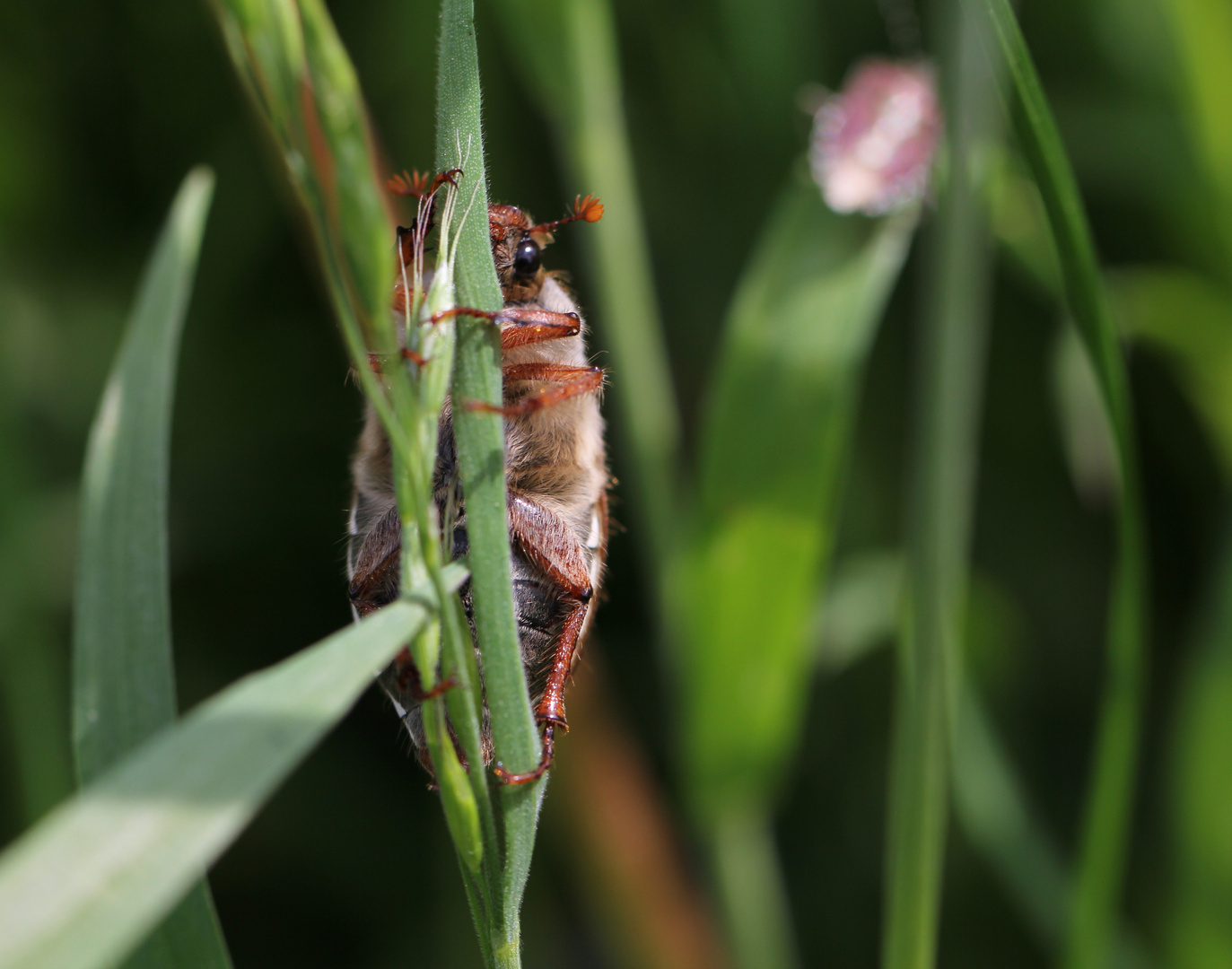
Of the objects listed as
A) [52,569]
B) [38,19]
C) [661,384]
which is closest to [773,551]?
[661,384]

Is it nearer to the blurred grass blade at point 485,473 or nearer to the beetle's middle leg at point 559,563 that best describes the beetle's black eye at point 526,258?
the beetle's middle leg at point 559,563

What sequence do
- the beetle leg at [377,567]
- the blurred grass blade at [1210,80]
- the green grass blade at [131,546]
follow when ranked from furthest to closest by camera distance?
the blurred grass blade at [1210,80], the beetle leg at [377,567], the green grass blade at [131,546]

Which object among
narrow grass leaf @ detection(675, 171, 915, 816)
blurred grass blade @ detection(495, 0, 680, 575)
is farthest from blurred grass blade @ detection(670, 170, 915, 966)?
blurred grass blade @ detection(495, 0, 680, 575)

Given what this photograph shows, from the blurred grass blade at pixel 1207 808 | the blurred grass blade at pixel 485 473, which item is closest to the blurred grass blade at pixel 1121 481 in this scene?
the blurred grass blade at pixel 1207 808

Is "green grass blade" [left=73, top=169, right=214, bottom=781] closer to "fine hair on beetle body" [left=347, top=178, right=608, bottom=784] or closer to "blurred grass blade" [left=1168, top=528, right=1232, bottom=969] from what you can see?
"fine hair on beetle body" [left=347, top=178, right=608, bottom=784]

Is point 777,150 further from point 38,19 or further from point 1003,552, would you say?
point 38,19

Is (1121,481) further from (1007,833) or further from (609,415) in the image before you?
(609,415)
